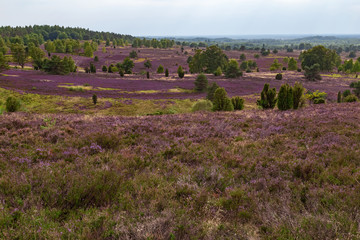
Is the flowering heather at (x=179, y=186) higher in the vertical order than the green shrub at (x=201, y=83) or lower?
lower

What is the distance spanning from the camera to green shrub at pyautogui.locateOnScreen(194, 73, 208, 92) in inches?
2188

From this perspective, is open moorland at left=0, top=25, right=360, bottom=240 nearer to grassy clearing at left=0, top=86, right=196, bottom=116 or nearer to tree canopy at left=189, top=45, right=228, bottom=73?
grassy clearing at left=0, top=86, right=196, bottom=116

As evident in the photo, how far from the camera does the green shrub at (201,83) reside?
182 feet

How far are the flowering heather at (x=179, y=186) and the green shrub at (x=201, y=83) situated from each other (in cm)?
4628

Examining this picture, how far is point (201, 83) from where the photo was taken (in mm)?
56125

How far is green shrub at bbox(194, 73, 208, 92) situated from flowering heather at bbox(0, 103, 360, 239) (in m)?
46.3

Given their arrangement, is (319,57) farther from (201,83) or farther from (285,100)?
(285,100)

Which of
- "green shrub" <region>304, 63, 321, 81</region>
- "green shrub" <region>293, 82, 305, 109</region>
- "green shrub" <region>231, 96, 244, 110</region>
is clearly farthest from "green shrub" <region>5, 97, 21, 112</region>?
"green shrub" <region>304, 63, 321, 81</region>

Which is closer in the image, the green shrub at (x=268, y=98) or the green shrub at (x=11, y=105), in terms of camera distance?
the green shrub at (x=268, y=98)

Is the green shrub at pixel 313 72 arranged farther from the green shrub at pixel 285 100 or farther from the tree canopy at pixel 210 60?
the green shrub at pixel 285 100

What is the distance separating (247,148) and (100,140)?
6495 mm

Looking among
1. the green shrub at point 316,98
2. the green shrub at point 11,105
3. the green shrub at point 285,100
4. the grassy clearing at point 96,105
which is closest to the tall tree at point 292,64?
the green shrub at point 316,98

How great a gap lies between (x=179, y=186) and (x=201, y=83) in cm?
5197

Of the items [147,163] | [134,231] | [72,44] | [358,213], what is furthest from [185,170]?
[72,44]
